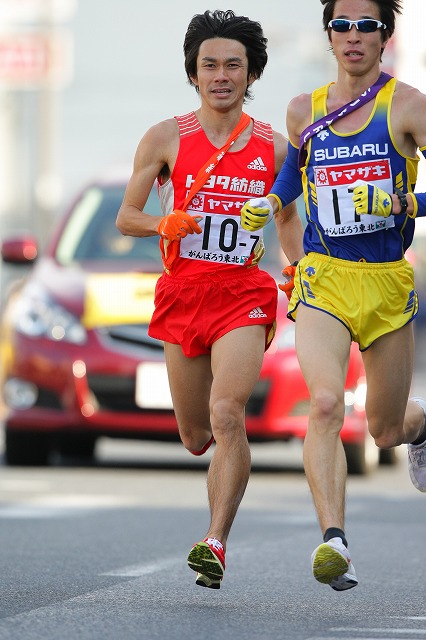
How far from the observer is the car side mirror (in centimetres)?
1365

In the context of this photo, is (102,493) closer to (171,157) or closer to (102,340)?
(102,340)

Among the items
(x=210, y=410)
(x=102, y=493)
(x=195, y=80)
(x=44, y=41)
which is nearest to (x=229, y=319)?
(x=210, y=410)

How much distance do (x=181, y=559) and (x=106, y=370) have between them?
14.2ft

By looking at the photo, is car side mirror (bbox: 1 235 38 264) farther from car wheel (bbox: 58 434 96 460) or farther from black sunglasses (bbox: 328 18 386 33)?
black sunglasses (bbox: 328 18 386 33)

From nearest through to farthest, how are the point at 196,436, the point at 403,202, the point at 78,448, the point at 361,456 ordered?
1. the point at 403,202
2. the point at 196,436
3. the point at 361,456
4. the point at 78,448

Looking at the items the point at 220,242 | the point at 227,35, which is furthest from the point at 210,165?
the point at 227,35

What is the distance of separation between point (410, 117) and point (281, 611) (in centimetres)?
187

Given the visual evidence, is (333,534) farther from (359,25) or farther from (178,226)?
(359,25)

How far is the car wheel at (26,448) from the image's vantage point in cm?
1341

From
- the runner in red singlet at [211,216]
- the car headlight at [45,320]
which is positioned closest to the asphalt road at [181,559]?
the runner in red singlet at [211,216]

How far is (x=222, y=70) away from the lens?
7.62 meters

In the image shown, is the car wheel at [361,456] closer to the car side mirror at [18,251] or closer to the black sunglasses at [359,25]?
the car side mirror at [18,251]

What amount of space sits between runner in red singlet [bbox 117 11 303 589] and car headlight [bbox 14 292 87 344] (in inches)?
202

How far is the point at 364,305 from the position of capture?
725 centimetres
